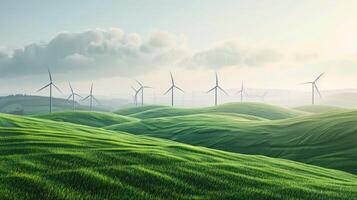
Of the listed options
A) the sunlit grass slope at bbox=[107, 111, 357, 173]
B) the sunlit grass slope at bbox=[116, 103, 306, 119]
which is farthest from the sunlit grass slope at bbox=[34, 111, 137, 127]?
the sunlit grass slope at bbox=[116, 103, 306, 119]

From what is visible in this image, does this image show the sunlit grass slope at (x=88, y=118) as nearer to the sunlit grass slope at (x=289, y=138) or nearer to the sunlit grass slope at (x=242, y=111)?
the sunlit grass slope at (x=289, y=138)

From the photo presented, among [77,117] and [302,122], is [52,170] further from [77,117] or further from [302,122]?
[77,117]

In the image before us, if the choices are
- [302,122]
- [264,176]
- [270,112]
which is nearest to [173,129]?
[302,122]

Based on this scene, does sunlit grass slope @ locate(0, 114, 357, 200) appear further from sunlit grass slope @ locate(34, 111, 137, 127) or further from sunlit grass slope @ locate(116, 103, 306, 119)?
sunlit grass slope @ locate(116, 103, 306, 119)

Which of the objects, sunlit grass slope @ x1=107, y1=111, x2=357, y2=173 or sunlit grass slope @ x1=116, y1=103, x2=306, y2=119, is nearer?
sunlit grass slope @ x1=107, y1=111, x2=357, y2=173

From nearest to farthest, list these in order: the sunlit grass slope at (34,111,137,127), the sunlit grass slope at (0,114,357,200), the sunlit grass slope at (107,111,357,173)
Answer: the sunlit grass slope at (0,114,357,200)
the sunlit grass slope at (107,111,357,173)
the sunlit grass slope at (34,111,137,127)

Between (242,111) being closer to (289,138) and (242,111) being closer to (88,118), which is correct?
(88,118)

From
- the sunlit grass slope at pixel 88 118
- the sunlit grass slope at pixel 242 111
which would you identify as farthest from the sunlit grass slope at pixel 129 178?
the sunlit grass slope at pixel 242 111

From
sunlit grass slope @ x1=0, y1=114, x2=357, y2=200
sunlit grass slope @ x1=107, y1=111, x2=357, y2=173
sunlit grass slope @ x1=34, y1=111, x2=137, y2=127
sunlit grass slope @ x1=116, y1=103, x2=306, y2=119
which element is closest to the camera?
sunlit grass slope @ x1=0, y1=114, x2=357, y2=200
